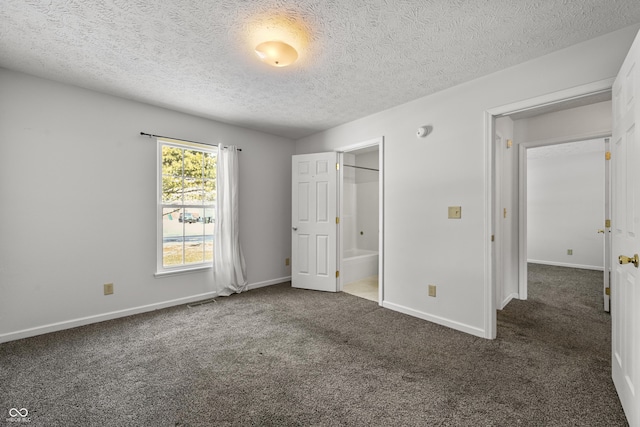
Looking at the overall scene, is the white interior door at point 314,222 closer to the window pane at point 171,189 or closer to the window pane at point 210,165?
the window pane at point 210,165

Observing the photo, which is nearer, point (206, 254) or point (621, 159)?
point (621, 159)

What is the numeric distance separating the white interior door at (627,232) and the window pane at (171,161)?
162 inches

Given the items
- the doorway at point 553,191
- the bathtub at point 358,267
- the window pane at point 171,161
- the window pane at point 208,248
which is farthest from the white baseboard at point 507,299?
the window pane at point 171,161

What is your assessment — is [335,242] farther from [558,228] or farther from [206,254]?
[558,228]

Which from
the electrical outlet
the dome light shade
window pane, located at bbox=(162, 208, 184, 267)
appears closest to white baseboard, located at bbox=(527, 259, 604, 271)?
the dome light shade

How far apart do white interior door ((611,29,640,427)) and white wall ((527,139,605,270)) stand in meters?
4.63

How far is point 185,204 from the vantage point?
12.1 feet

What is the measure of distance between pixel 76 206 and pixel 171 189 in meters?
0.96

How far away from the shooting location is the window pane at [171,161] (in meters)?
3.54

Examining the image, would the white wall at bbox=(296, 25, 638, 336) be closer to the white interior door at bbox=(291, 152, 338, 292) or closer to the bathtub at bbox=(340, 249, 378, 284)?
the white interior door at bbox=(291, 152, 338, 292)

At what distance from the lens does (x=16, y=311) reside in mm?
2578

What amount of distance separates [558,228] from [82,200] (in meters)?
8.43

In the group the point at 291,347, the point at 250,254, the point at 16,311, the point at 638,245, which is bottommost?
the point at 291,347

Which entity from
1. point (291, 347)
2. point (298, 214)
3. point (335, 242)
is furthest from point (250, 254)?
point (291, 347)
